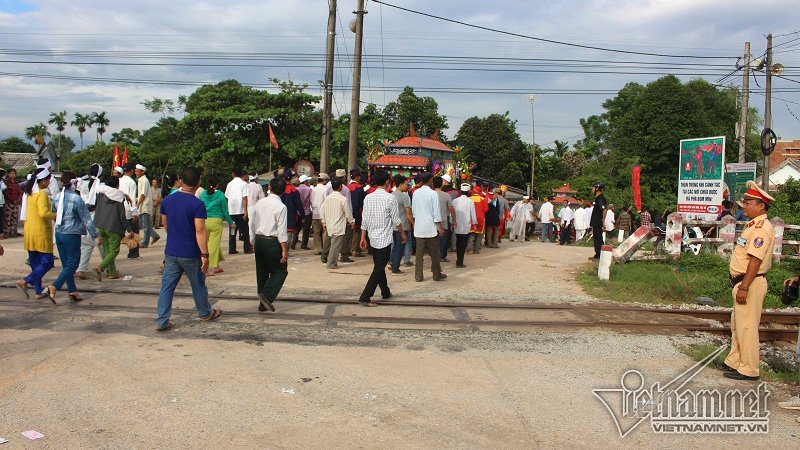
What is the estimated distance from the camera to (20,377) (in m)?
5.16

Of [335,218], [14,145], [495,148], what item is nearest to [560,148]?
[495,148]

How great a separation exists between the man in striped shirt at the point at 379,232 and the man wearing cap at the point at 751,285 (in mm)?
4304

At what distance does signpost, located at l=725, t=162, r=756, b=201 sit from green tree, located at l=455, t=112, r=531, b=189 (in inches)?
950

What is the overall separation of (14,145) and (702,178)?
8362 cm

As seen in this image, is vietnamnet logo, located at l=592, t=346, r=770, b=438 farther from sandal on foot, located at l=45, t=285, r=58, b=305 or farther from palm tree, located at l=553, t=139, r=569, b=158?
palm tree, located at l=553, t=139, r=569, b=158

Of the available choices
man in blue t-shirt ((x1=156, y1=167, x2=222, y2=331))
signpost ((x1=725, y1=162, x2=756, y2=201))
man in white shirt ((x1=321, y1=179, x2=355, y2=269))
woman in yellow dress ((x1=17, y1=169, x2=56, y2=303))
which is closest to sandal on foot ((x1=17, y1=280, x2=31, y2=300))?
woman in yellow dress ((x1=17, y1=169, x2=56, y2=303))

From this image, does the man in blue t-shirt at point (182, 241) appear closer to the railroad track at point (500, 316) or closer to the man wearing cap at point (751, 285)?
the railroad track at point (500, 316)

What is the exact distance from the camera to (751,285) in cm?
589

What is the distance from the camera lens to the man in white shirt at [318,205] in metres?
12.9

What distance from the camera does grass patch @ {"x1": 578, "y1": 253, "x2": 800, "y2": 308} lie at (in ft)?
32.9

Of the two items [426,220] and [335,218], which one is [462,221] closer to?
[426,220]

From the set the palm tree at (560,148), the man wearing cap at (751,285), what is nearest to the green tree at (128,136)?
the palm tree at (560,148)

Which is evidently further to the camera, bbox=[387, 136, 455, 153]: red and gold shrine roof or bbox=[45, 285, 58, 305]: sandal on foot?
bbox=[387, 136, 455, 153]: red and gold shrine roof

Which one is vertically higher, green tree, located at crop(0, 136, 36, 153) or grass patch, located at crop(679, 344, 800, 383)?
green tree, located at crop(0, 136, 36, 153)
